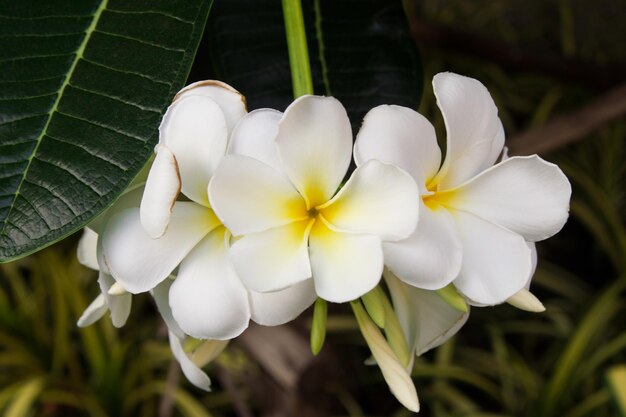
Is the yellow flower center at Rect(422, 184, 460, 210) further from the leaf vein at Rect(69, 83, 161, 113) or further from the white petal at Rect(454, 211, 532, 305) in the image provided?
the leaf vein at Rect(69, 83, 161, 113)

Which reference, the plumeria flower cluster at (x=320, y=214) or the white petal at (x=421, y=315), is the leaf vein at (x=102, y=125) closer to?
the plumeria flower cluster at (x=320, y=214)

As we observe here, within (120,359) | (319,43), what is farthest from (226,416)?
(319,43)

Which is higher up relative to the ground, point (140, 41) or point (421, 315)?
point (140, 41)

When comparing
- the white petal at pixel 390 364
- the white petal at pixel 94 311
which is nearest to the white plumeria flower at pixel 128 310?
the white petal at pixel 94 311

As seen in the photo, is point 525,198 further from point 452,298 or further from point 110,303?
point 110,303

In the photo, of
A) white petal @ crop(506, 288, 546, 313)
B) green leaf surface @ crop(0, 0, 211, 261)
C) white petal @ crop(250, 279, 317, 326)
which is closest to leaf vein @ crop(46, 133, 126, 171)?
green leaf surface @ crop(0, 0, 211, 261)

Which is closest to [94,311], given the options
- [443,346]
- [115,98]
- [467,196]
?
[115,98]
